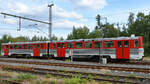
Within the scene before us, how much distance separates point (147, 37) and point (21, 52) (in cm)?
2694

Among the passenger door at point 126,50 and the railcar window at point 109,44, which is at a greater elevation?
the railcar window at point 109,44

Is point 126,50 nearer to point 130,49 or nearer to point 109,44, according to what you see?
point 130,49

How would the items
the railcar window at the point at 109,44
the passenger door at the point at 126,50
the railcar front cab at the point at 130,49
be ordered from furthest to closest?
the railcar window at the point at 109,44 → the passenger door at the point at 126,50 → the railcar front cab at the point at 130,49

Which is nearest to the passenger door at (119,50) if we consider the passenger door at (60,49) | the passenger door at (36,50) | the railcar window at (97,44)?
the railcar window at (97,44)

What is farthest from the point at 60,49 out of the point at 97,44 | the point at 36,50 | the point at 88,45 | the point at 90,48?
the point at 97,44

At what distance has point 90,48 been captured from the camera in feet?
63.4

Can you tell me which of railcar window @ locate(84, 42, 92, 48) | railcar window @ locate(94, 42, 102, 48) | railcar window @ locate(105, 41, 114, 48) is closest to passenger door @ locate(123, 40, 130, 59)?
railcar window @ locate(105, 41, 114, 48)

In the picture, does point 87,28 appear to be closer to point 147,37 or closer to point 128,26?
point 128,26

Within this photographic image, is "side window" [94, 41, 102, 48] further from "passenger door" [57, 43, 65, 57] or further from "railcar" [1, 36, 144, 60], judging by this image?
"passenger door" [57, 43, 65, 57]

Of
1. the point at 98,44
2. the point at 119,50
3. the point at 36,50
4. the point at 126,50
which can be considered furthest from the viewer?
the point at 36,50

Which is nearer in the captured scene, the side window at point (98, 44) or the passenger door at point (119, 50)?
the passenger door at point (119, 50)

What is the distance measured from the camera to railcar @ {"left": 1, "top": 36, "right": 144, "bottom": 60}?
1675 cm

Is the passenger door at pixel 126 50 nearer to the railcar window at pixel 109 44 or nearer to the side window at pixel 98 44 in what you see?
the railcar window at pixel 109 44

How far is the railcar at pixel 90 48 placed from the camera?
16.8 m
